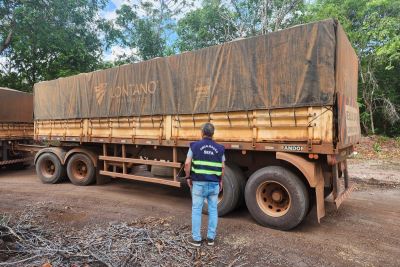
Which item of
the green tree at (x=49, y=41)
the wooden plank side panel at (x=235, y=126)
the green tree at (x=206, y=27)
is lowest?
the wooden plank side panel at (x=235, y=126)

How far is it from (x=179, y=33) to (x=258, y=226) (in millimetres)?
17750

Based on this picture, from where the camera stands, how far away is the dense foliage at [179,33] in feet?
46.8

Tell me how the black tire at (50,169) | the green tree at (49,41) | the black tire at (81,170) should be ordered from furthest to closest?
1. the green tree at (49,41)
2. the black tire at (50,169)
3. the black tire at (81,170)

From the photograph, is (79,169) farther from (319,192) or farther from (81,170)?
(319,192)

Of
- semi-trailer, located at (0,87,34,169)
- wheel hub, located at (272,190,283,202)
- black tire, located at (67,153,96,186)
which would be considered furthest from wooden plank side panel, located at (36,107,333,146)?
semi-trailer, located at (0,87,34,169)

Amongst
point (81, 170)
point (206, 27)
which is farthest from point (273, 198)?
point (206, 27)

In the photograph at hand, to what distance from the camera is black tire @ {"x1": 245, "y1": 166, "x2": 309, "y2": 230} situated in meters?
4.77

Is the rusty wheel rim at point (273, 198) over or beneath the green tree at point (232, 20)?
beneath

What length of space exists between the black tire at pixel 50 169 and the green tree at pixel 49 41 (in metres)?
7.41

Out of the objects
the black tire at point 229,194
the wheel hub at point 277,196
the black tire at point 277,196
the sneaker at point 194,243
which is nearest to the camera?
the sneaker at point 194,243

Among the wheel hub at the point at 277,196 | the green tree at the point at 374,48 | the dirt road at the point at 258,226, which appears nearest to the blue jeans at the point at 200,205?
the dirt road at the point at 258,226

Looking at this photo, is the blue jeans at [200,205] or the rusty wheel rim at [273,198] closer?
the blue jeans at [200,205]

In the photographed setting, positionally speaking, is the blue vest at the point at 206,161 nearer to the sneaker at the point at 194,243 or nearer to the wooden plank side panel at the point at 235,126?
the sneaker at the point at 194,243

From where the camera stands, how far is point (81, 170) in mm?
8812
